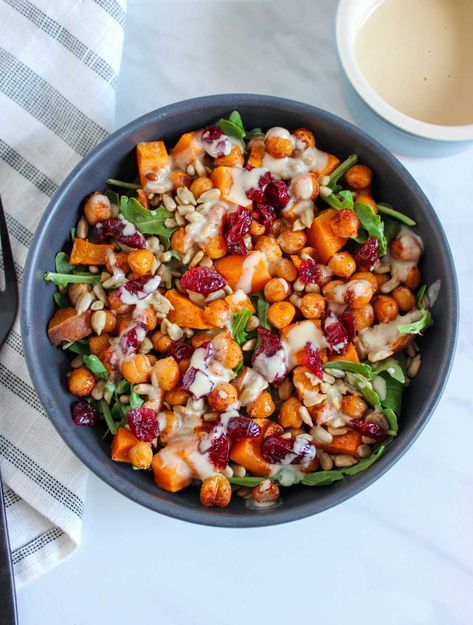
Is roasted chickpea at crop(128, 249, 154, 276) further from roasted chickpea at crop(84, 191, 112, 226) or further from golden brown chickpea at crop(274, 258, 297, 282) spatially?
golden brown chickpea at crop(274, 258, 297, 282)

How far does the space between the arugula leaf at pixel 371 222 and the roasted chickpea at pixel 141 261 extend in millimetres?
437

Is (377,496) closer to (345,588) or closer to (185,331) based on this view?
(345,588)

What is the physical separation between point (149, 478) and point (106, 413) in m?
0.16

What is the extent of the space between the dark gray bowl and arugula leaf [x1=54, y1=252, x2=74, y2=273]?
0.06ft

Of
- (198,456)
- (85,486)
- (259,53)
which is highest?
(259,53)

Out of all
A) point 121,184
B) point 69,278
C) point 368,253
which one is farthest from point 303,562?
point 121,184

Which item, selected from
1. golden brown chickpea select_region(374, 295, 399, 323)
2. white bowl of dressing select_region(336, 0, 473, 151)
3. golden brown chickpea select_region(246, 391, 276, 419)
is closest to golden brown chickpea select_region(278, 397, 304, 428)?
golden brown chickpea select_region(246, 391, 276, 419)

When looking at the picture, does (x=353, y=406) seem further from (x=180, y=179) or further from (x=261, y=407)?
(x=180, y=179)

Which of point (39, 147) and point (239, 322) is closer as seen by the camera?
point (239, 322)

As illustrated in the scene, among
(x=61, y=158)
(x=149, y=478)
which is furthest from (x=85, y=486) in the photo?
(x=61, y=158)

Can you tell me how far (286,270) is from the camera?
1622 mm

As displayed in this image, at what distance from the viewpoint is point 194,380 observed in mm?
1548

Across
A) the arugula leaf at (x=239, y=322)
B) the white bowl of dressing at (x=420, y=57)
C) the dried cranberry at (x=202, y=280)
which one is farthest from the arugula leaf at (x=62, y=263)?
the white bowl of dressing at (x=420, y=57)

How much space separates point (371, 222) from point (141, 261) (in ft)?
A: 1.55
